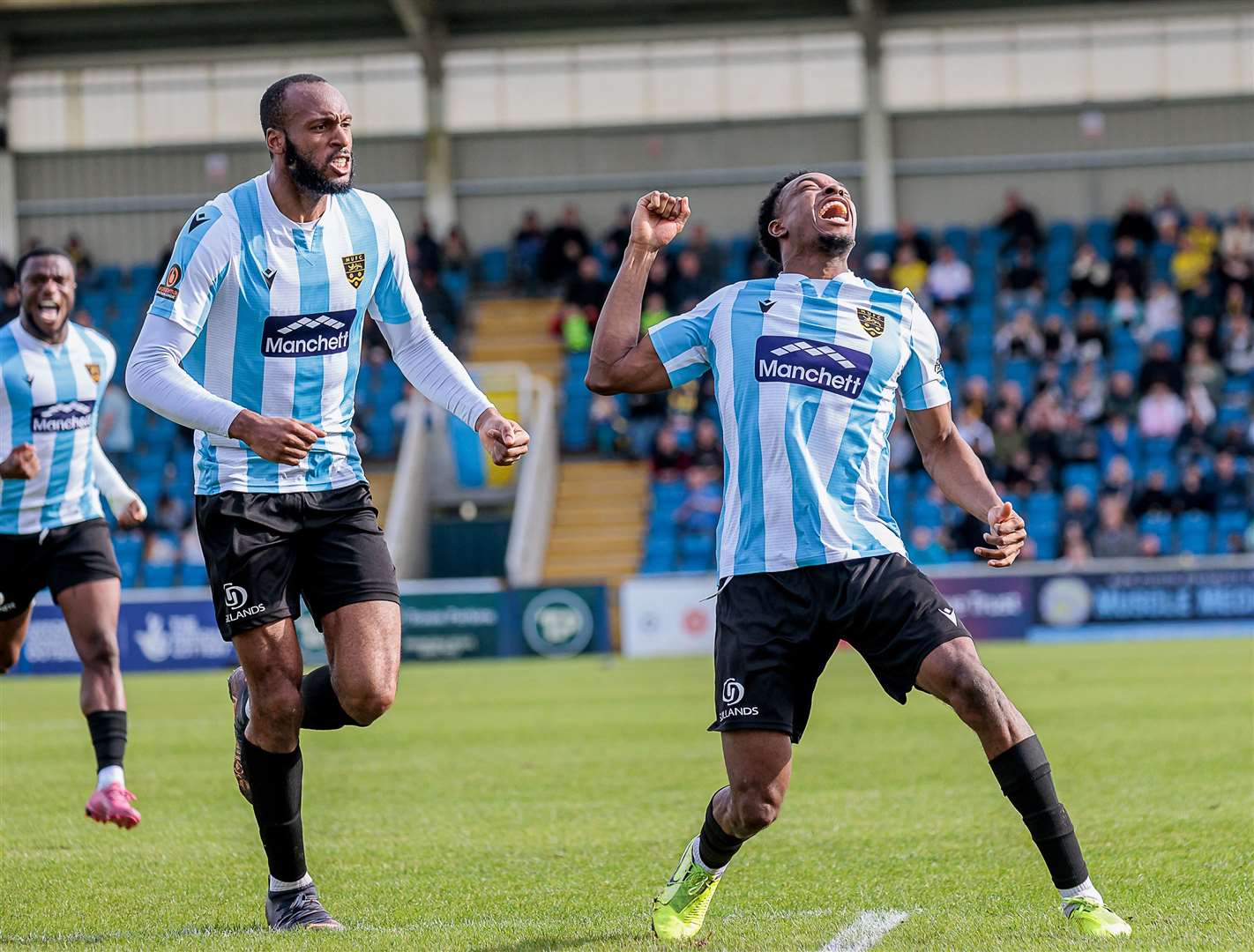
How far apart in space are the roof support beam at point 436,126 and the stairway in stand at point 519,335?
2.00 m

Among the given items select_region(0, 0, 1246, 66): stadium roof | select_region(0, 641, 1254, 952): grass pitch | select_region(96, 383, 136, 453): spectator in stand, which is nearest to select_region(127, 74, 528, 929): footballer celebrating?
select_region(0, 641, 1254, 952): grass pitch

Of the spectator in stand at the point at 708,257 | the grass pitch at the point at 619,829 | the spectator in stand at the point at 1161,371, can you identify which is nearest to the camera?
the grass pitch at the point at 619,829

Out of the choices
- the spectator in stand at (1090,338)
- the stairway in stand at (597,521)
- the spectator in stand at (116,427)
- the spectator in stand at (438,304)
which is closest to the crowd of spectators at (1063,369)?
the spectator in stand at (1090,338)

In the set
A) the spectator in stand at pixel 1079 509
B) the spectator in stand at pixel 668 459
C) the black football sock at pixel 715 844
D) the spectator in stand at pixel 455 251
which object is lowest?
the spectator in stand at pixel 1079 509

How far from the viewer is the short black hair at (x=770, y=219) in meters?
5.69

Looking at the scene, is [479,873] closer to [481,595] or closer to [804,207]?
[804,207]

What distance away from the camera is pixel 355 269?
19.3 ft

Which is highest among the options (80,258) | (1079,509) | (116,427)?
(80,258)

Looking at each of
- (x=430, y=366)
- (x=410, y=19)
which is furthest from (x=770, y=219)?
(x=410, y=19)

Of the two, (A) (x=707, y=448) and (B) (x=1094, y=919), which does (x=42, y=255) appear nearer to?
(B) (x=1094, y=919)

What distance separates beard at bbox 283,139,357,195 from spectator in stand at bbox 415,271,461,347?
909 inches

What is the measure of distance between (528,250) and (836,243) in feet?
85.1

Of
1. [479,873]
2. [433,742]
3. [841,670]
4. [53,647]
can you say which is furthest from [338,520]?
[53,647]

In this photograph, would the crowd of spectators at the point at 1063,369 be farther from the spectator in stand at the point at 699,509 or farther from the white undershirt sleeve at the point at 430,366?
the white undershirt sleeve at the point at 430,366
